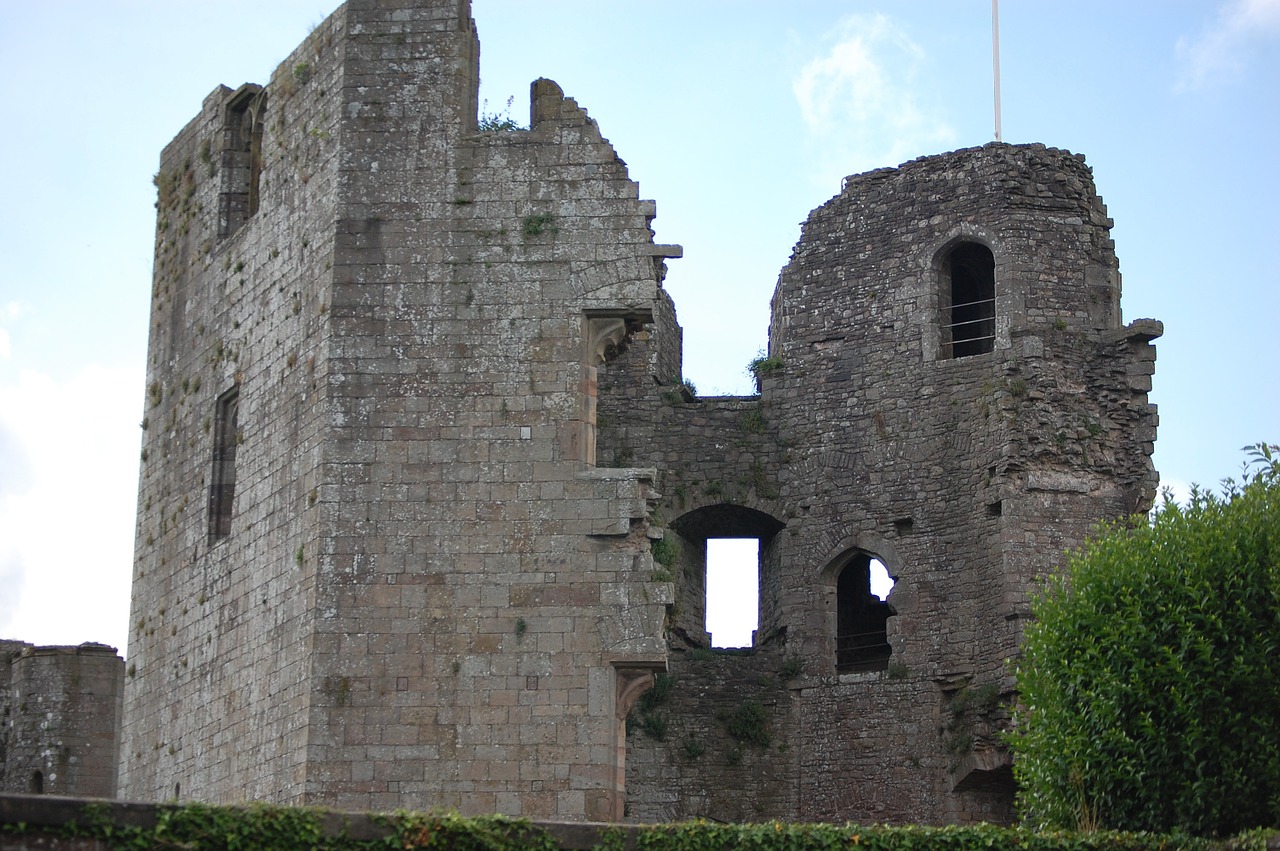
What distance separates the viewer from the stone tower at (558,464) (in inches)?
696

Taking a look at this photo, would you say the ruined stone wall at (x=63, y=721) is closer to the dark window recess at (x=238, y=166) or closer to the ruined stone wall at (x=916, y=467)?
the ruined stone wall at (x=916, y=467)

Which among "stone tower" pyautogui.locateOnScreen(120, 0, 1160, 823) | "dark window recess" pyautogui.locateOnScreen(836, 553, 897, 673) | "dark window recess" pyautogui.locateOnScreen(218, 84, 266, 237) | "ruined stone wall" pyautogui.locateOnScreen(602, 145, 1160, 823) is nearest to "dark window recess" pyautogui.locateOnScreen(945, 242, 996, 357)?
"stone tower" pyautogui.locateOnScreen(120, 0, 1160, 823)

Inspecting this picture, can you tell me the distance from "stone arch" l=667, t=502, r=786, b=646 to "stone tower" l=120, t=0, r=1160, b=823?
0.07 meters

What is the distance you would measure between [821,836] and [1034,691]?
4458mm

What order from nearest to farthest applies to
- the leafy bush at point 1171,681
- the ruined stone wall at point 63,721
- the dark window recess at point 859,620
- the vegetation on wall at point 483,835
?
the vegetation on wall at point 483,835 < the leafy bush at point 1171,681 < the dark window recess at point 859,620 < the ruined stone wall at point 63,721

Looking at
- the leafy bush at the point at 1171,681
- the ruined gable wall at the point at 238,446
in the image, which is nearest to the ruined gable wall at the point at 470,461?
the ruined gable wall at the point at 238,446

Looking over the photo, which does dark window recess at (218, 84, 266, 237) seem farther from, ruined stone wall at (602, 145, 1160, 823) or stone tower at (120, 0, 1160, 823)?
ruined stone wall at (602, 145, 1160, 823)

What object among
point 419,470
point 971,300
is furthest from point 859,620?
point 419,470

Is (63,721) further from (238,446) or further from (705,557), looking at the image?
(705,557)

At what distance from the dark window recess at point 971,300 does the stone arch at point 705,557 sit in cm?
321

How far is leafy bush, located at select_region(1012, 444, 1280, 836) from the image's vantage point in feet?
51.4

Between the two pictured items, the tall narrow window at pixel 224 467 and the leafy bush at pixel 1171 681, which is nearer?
the leafy bush at pixel 1171 681

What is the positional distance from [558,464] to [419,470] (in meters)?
1.24

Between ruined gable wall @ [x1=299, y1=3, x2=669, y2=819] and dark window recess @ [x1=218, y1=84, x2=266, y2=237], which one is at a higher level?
dark window recess @ [x1=218, y1=84, x2=266, y2=237]
